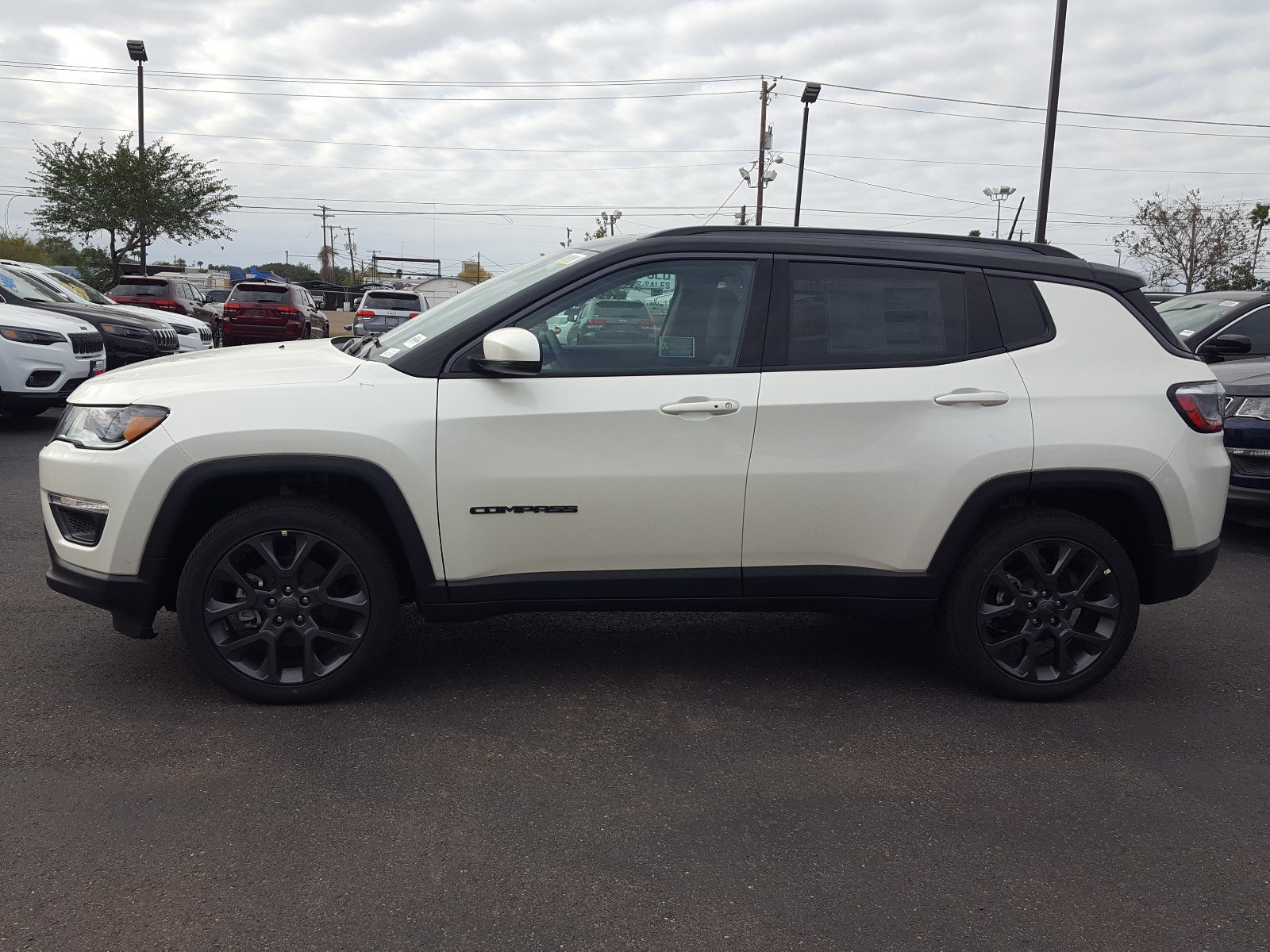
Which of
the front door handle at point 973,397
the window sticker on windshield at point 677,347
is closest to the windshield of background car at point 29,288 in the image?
the window sticker on windshield at point 677,347

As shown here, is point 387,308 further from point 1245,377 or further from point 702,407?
point 702,407

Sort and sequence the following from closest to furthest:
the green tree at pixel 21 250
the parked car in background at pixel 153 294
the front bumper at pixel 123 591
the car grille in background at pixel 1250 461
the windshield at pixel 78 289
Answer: the front bumper at pixel 123 591 → the car grille in background at pixel 1250 461 → the windshield at pixel 78 289 → the parked car in background at pixel 153 294 → the green tree at pixel 21 250

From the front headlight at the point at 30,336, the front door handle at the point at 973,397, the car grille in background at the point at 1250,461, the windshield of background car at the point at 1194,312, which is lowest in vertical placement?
the car grille in background at the point at 1250,461

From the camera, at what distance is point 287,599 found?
3.83 meters

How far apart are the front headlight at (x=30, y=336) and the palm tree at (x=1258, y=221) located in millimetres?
42939

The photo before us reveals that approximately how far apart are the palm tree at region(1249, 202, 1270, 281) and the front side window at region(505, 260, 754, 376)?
44.4 m

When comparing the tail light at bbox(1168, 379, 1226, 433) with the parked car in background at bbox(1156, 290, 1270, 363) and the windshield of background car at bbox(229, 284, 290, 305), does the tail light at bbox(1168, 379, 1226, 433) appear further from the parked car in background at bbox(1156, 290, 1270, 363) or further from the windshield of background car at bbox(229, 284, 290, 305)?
the windshield of background car at bbox(229, 284, 290, 305)

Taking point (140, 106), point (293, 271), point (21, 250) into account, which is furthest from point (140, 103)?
point (293, 271)

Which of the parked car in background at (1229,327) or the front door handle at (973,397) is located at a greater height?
the parked car in background at (1229,327)

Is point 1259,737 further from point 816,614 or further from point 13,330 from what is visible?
point 13,330

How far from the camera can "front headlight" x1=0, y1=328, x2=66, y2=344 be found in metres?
10.2

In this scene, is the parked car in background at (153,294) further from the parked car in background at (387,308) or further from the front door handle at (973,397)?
the front door handle at (973,397)

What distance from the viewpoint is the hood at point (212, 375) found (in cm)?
379

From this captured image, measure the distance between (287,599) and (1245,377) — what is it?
6.44m
